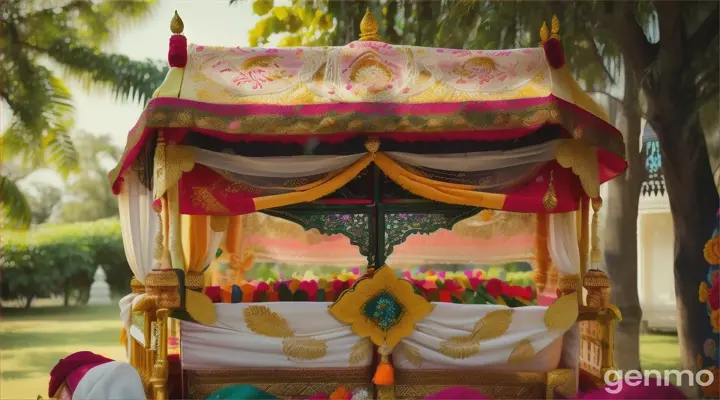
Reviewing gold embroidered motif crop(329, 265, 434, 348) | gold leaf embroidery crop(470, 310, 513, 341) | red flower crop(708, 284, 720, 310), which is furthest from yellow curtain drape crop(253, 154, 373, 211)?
red flower crop(708, 284, 720, 310)

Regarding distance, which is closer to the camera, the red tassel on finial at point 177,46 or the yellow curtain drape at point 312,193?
the yellow curtain drape at point 312,193

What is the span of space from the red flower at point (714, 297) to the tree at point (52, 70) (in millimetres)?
9947

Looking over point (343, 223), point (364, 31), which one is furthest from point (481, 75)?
point (343, 223)

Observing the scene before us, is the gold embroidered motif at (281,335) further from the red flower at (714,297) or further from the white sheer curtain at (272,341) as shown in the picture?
the red flower at (714,297)

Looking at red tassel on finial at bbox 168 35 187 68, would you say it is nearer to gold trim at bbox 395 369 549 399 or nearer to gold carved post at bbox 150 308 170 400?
gold carved post at bbox 150 308 170 400

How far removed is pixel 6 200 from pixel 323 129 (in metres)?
8.56

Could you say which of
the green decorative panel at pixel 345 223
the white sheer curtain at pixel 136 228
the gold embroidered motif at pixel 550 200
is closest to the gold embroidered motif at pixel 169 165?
the white sheer curtain at pixel 136 228

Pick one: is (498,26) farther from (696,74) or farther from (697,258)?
(697,258)

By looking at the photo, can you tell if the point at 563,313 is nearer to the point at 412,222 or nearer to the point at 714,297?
the point at 412,222

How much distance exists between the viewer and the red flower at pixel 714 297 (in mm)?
6055

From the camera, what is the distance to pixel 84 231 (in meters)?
16.4

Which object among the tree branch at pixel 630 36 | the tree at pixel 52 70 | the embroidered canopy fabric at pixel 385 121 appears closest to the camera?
the embroidered canopy fabric at pixel 385 121

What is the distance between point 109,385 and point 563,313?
321 cm

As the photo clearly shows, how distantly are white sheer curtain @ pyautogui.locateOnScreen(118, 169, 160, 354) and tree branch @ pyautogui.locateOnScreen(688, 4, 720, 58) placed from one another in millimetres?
6082
